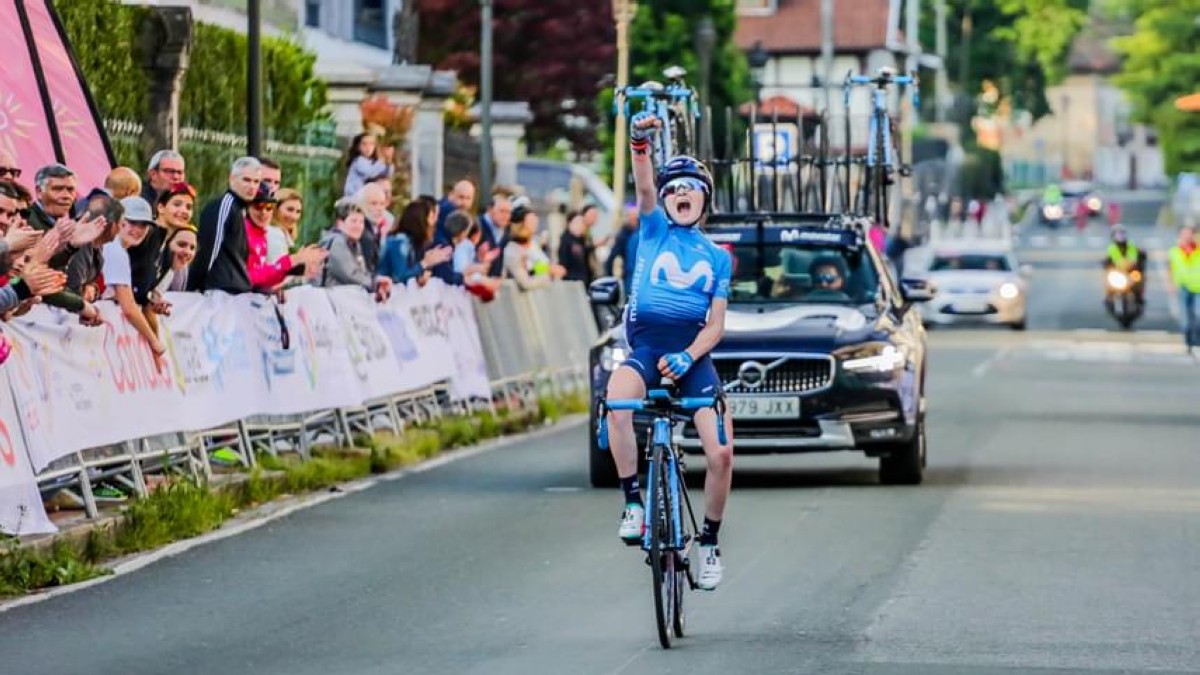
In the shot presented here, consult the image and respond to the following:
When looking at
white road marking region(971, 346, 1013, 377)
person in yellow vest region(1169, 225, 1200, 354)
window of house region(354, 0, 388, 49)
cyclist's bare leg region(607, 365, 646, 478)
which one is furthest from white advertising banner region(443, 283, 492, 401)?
window of house region(354, 0, 388, 49)

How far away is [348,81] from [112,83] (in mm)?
10058

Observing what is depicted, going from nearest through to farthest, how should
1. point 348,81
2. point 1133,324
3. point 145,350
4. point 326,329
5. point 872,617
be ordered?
point 872,617
point 145,350
point 326,329
point 348,81
point 1133,324

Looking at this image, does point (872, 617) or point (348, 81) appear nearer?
point (872, 617)

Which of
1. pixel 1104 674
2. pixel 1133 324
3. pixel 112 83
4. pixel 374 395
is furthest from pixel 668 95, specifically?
pixel 1133 324

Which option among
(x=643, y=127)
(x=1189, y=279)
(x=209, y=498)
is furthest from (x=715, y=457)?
(x=1189, y=279)

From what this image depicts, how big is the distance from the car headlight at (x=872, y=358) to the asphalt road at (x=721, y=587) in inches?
29.3

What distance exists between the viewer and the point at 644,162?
13.3m

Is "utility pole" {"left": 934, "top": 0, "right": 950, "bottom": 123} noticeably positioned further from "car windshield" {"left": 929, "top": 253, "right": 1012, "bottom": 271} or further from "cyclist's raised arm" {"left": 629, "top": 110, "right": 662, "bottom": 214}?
"cyclist's raised arm" {"left": 629, "top": 110, "right": 662, "bottom": 214}

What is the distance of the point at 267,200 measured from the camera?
20.3 m

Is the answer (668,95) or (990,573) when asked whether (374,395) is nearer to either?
(668,95)

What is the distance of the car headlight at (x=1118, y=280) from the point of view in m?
58.7

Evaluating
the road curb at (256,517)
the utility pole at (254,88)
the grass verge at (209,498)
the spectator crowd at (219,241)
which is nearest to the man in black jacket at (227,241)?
the spectator crowd at (219,241)

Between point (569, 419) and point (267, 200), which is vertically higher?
point (267, 200)

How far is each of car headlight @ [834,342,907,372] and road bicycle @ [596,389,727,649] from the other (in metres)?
7.47
